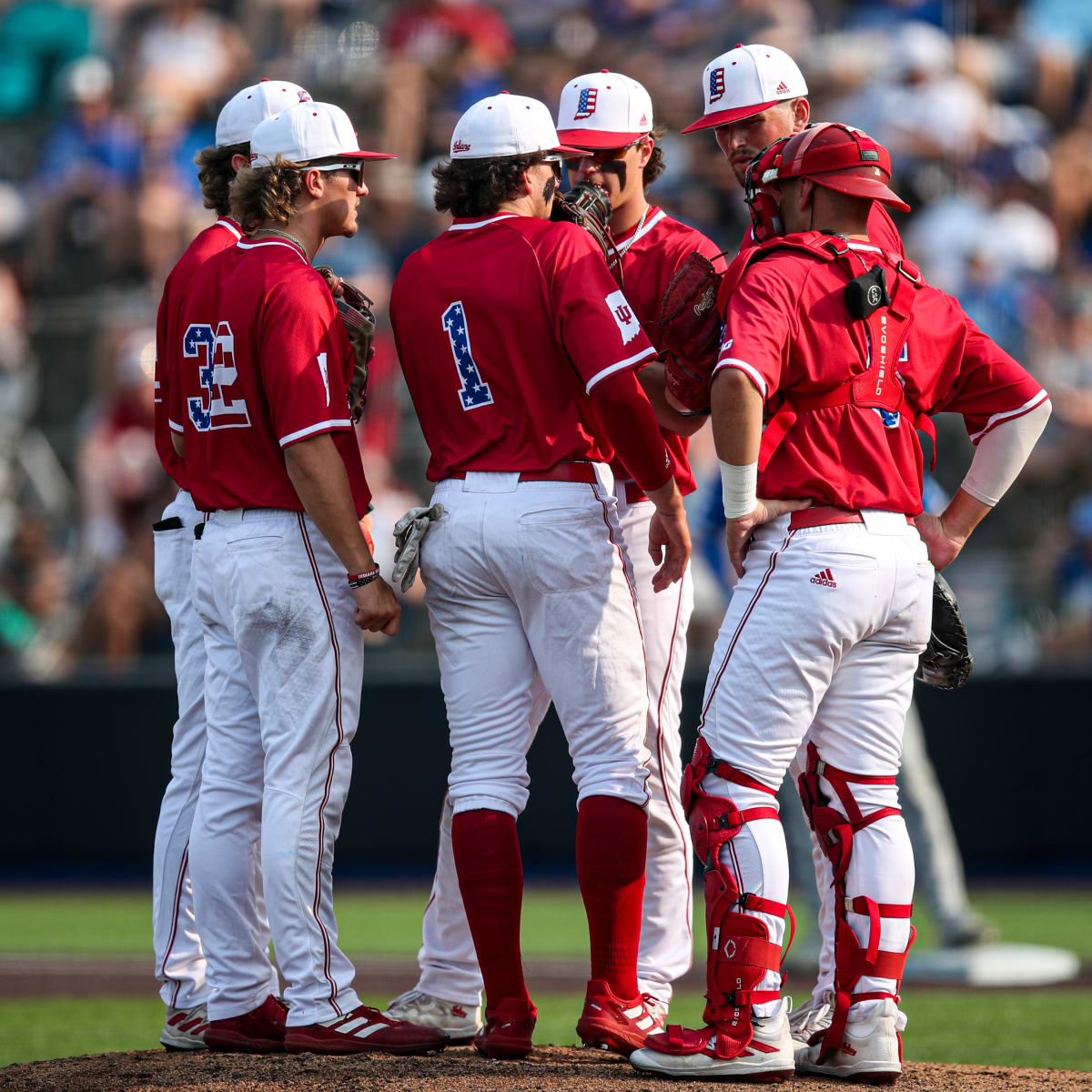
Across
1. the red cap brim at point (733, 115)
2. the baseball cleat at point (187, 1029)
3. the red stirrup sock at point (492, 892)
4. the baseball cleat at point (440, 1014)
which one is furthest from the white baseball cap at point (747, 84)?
the baseball cleat at point (187, 1029)

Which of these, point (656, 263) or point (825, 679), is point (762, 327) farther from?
point (656, 263)

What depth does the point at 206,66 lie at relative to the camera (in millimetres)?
14016

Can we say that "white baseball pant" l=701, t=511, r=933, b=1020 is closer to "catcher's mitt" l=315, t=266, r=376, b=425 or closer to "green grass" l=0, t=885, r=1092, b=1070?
"catcher's mitt" l=315, t=266, r=376, b=425

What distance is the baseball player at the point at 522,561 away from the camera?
4234mm

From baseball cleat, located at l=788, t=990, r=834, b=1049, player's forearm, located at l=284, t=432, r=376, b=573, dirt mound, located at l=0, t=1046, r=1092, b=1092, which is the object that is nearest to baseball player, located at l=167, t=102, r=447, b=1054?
player's forearm, located at l=284, t=432, r=376, b=573

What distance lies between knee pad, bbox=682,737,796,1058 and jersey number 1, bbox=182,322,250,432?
151 centimetres

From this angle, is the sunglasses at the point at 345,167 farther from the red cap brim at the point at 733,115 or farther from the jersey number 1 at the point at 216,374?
the red cap brim at the point at 733,115

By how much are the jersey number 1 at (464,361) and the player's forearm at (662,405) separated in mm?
424

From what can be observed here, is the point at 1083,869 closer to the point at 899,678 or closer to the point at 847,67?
the point at 847,67

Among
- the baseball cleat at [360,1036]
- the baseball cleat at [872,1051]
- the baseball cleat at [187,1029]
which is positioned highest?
the baseball cleat at [872,1051]

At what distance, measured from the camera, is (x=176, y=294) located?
4730 mm

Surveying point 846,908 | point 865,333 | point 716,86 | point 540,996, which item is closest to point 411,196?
point 540,996

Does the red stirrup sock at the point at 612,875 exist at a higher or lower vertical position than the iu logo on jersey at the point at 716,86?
lower

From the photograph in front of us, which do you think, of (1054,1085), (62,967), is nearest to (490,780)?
(1054,1085)
